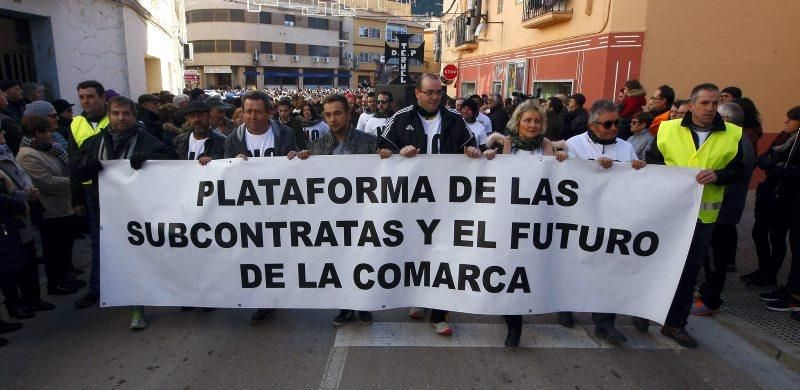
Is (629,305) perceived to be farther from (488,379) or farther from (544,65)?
(544,65)

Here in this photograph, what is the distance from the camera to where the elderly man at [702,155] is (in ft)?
12.2

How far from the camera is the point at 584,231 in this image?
3.65 meters

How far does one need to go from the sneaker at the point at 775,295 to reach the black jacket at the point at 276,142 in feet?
15.0

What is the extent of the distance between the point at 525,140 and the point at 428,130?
0.80m

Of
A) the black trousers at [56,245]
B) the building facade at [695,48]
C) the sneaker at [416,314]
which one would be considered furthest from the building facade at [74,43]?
the building facade at [695,48]

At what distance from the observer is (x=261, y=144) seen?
4.36m

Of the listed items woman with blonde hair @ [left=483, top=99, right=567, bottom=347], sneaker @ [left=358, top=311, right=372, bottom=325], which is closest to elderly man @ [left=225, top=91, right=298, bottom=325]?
sneaker @ [left=358, top=311, right=372, bottom=325]

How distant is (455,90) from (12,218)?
24456mm

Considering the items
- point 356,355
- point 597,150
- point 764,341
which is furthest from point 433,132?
point 764,341

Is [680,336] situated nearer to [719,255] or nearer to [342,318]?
[719,255]

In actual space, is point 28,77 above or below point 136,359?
above

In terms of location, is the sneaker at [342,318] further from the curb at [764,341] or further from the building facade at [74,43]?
the building facade at [74,43]

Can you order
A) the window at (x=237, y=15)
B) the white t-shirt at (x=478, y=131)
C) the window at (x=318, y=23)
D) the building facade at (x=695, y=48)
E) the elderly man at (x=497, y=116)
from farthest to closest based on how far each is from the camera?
1. the window at (x=318, y=23)
2. the window at (x=237, y=15)
3. the elderly man at (x=497, y=116)
4. the building facade at (x=695, y=48)
5. the white t-shirt at (x=478, y=131)

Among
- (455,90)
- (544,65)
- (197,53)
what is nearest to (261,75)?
(197,53)
